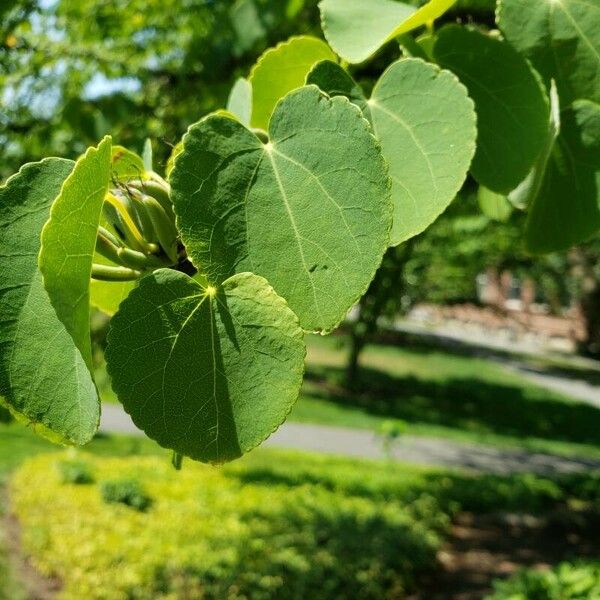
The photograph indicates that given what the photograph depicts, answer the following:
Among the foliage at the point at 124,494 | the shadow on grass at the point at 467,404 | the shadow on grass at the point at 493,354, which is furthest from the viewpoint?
the shadow on grass at the point at 493,354

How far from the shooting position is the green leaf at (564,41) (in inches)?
21.4

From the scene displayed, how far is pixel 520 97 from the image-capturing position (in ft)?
1.77

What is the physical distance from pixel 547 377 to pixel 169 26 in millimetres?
13836

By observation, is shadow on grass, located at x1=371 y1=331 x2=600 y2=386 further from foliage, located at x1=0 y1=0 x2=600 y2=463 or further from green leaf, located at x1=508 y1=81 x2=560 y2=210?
foliage, located at x1=0 y1=0 x2=600 y2=463

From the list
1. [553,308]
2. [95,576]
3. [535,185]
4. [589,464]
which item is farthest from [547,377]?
[535,185]

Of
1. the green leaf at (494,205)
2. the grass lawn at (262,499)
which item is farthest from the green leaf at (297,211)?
the grass lawn at (262,499)

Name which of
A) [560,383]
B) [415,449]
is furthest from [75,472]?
[560,383]

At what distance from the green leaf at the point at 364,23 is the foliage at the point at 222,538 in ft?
13.0

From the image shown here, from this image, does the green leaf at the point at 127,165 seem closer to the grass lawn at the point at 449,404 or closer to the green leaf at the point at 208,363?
the green leaf at the point at 208,363

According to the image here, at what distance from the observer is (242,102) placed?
554mm

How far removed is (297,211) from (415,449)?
9057 mm

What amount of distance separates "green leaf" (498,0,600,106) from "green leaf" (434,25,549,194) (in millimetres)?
15

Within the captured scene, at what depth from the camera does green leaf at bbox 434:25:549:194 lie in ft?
1.77

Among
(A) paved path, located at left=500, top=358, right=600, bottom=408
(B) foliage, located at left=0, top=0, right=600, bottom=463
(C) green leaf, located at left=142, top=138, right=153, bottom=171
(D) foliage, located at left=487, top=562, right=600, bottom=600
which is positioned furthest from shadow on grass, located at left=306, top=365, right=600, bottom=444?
(B) foliage, located at left=0, top=0, right=600, bottom=463
